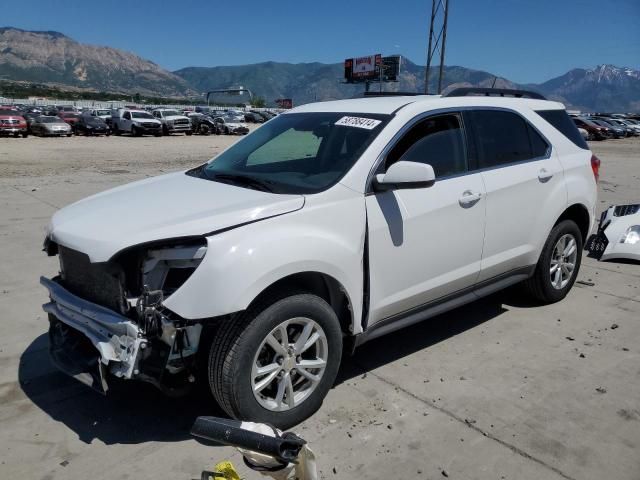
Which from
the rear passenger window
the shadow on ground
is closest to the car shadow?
the shadow on ground

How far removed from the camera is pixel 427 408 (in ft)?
11.2

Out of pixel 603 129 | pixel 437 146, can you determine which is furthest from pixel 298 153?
pixel 603 129

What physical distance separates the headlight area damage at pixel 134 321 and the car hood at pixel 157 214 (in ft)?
0.26

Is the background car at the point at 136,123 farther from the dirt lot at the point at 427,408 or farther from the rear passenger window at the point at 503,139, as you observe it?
the rear passenger window at the point at 503,139

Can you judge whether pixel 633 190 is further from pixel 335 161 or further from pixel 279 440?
pixel 279 440

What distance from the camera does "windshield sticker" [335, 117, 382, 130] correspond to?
370cm

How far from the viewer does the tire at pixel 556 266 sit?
4848mm

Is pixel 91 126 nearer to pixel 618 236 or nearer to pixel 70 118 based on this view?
pixel 70 118

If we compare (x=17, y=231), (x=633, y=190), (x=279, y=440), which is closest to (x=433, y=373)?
(x=279, y=440)

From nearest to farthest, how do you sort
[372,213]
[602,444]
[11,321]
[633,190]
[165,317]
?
[165,317] → [602,444] → [372,213] → [11,321] → [633,190]

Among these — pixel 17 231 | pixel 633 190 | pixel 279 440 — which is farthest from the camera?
pixel 633 190

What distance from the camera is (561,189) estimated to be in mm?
4789

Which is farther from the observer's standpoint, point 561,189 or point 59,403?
point 561,189

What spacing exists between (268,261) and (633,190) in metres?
12.7
